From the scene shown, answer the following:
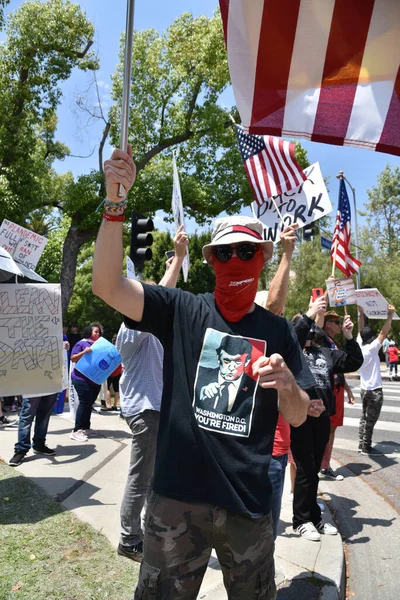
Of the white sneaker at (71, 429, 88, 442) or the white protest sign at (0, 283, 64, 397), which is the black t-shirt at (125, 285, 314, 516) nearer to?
the white protest sign at (0, 283, 64, 397)

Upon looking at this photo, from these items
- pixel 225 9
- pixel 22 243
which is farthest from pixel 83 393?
pixel 225 9

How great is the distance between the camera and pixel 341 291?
20.5 feet

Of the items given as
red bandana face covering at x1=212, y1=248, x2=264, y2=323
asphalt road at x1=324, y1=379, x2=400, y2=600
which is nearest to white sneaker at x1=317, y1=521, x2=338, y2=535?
asphalt road at x1=324, y1=379, x2=400, y2=600

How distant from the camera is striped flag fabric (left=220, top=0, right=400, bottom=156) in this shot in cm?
253

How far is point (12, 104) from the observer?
1539 centimetres

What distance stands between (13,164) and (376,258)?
983 inches

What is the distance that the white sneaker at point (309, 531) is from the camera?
4191 millimetres

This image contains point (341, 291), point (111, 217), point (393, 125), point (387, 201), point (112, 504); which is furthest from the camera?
point (387, 201)

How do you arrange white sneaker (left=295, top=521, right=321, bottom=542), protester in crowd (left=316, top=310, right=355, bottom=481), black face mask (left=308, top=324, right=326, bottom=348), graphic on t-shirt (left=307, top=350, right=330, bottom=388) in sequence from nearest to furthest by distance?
white sneaker (left=295, top=521, right=321, bottom=542) < black face mask (left=308, top=324, right=326, bottom=348) < graphic on t-shirt (left=307, top=350, right=330, bottom=388) < protester in crowd (left=316, top=310, right=355, bottom=481)

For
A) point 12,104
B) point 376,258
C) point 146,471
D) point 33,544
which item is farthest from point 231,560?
point 376,258

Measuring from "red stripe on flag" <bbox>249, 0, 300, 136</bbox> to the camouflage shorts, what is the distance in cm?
201

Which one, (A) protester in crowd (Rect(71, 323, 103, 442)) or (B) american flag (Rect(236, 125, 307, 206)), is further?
(A) protester in crowd (Rect(71, 323, 103, 442))

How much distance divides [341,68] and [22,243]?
4.10 m

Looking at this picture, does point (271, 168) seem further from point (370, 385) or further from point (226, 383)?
point (370, 385)
